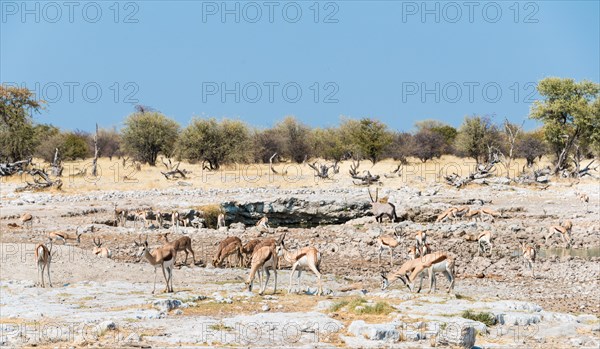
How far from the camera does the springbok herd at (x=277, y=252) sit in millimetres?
14148

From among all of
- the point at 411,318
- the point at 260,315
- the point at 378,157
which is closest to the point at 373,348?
the point at 411,318

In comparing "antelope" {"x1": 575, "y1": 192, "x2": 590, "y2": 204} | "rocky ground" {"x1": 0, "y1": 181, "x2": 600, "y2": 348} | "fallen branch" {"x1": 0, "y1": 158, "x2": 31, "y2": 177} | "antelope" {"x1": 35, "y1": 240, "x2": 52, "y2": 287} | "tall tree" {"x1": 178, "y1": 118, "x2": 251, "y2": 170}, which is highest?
"tall tree" {"x1": 178, "y1": 118, "x2": 251, "y2": 170}

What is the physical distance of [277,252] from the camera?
52.6 ft

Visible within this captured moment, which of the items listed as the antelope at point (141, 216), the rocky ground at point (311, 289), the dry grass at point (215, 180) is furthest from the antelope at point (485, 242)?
the dry grass at point (215, 180)

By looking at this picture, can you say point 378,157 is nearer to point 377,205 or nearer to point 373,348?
point 377,205

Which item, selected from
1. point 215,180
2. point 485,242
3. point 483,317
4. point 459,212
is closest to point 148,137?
point 215,180

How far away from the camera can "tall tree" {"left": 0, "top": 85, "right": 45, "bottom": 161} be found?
2125 inches

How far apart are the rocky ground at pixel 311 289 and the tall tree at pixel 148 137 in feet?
97.3

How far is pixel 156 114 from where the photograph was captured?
6706 centimetres

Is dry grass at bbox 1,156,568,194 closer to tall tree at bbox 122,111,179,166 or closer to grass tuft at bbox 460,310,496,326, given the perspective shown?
tall tree at bbox 122,111,179,166

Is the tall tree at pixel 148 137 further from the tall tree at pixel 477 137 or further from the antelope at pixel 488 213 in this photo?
the antelope at pixel 488 213

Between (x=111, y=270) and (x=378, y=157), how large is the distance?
49399 mm

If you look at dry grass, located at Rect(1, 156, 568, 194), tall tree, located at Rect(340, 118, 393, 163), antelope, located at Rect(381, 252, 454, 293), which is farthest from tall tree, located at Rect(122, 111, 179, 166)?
antelope, located at Rect(381, 252, 454, 293)

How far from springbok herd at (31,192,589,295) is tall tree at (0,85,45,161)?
2891 centimetres
